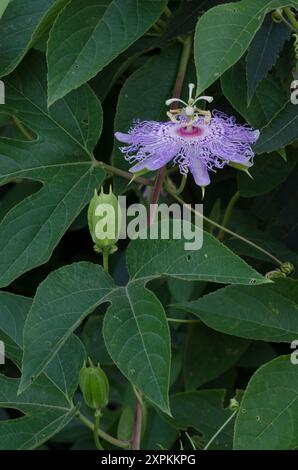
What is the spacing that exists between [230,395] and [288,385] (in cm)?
49

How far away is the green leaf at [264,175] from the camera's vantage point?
125 cm

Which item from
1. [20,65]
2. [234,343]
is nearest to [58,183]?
[20,65]

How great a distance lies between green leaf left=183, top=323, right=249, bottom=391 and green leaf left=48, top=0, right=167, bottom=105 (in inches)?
18.8

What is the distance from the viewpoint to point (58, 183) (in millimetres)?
1107

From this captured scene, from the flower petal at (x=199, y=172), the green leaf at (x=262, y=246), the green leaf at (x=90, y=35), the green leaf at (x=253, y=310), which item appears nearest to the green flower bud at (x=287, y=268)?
the green leaf at (x=262, y=246)

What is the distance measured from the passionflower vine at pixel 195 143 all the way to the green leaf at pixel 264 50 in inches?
1.9

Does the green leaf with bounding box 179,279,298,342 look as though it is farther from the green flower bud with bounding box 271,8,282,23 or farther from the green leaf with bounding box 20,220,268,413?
the green flower bud with bounding box 271,8,282,23

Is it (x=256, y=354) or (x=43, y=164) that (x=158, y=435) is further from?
(x=43, y=164)

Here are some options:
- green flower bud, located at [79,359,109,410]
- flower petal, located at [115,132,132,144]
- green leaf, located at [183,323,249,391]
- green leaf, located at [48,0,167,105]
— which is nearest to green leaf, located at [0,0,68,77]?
green leaf, located at [48,0,167,105]

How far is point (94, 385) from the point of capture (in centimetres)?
105

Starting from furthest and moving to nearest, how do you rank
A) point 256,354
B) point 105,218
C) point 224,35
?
point 256,354
point 105,218
point 224,35

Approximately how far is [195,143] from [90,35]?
0.18 m

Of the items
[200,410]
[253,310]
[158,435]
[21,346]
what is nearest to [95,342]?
[158,435]

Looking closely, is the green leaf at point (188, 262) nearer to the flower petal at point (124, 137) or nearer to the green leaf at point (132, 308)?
the green leaf at point (132, 308)
